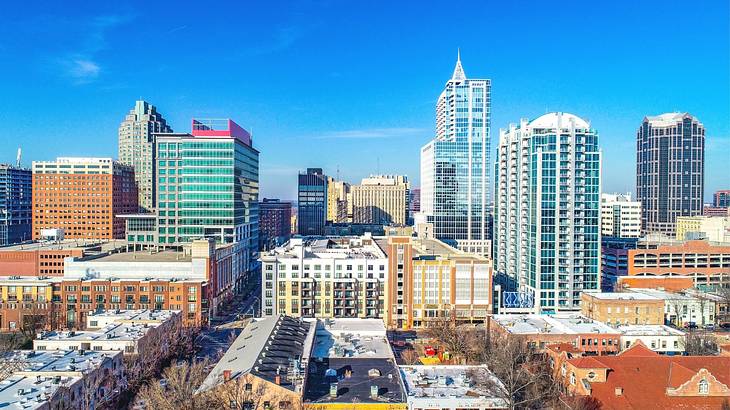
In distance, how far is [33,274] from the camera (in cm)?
9000

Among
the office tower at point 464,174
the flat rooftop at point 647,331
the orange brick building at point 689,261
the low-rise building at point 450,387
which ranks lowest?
the flat rooftop at point 647,331

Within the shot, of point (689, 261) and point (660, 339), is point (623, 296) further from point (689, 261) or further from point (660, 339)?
point (689, 261)

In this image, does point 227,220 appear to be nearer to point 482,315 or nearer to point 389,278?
point 389,278

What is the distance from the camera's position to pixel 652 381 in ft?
128

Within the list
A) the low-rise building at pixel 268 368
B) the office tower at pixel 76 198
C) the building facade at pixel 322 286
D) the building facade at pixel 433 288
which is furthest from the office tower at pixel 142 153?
the low-rise building at pixel 268 368

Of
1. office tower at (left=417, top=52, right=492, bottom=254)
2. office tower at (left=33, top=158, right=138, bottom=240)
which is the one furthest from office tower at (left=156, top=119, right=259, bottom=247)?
office tower at (left=417, top=52, right=492, bottom=254)

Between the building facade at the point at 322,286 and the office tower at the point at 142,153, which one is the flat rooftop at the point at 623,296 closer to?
the building facade at the point at 322,286

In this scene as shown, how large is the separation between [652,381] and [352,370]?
20.6m

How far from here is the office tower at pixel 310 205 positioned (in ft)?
632

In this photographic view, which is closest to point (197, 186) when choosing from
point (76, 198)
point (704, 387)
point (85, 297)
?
point (85, 297)

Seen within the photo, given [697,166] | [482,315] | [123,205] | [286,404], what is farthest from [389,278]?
[697,166]

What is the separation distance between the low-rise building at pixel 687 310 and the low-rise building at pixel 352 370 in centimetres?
4105

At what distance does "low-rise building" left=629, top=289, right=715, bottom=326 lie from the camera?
7438 centimetres

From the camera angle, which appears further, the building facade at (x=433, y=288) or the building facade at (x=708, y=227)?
the building facade at (x=708, y=227)
